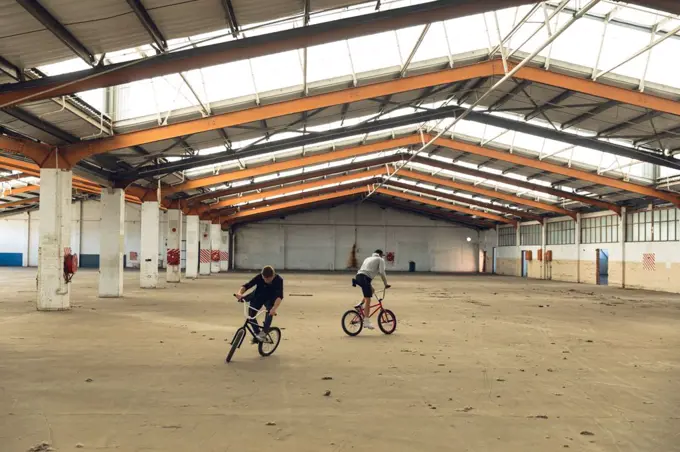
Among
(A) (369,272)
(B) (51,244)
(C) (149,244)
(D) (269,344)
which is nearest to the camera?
(D) (269,344)

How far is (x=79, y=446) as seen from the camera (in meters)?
5.52

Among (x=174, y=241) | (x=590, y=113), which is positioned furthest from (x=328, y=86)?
(x=174, y=241)

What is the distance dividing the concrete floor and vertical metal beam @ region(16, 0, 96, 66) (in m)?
5.32

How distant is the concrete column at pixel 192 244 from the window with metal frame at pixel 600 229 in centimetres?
2453

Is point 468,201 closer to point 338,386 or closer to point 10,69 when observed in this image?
point 10,69

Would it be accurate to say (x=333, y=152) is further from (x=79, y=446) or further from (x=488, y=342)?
(x=79, y=446)

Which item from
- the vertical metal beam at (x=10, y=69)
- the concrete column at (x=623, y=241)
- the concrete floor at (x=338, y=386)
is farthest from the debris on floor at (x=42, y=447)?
the concrete column at (x=623, y=241)

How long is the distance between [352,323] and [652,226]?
82.3 feet

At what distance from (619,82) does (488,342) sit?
969cm

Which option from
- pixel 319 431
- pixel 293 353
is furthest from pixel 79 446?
pixel 293 353

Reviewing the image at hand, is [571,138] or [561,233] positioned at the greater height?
[571,138]

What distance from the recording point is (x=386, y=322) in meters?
13.7

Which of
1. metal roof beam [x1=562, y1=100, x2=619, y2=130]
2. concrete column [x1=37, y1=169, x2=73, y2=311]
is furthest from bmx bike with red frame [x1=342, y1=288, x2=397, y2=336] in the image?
metal roof beam [x1=562, y1=100, x2=619, y2=130]

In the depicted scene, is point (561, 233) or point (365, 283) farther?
point (561, 233)
